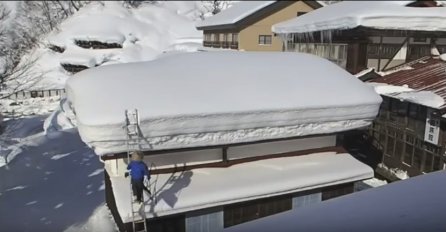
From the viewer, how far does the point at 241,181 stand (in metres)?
7.40

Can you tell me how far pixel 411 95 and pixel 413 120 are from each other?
3.70 ft

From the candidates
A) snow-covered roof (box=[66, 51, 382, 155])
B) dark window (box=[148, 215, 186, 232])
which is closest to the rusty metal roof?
snow-covered roof (box=[66, 51, 382, 155])

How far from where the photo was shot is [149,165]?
7.31 m

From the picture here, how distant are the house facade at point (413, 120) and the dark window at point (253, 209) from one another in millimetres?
4749

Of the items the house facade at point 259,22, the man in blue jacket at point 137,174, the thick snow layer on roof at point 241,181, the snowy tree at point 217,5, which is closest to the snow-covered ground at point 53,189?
the thick snow layer on roof at point 241,181

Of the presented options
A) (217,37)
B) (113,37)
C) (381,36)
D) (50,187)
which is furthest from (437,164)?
(113,37)

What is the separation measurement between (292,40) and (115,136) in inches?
574

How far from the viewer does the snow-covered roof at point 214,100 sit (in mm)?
6586

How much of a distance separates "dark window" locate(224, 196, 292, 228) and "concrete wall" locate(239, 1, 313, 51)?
804 inches

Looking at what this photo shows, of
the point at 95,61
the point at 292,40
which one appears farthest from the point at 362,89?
the point at 95,61

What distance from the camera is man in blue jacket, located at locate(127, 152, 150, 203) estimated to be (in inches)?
249

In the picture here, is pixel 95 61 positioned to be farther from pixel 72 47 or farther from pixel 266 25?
pixel 266 25

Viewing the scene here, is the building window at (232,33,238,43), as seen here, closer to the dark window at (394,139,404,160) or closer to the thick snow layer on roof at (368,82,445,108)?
the thick snow layer on roof at (368,82,445,108)

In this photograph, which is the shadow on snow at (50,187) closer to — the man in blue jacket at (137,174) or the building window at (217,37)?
the man in blue jacket at (137,174)
